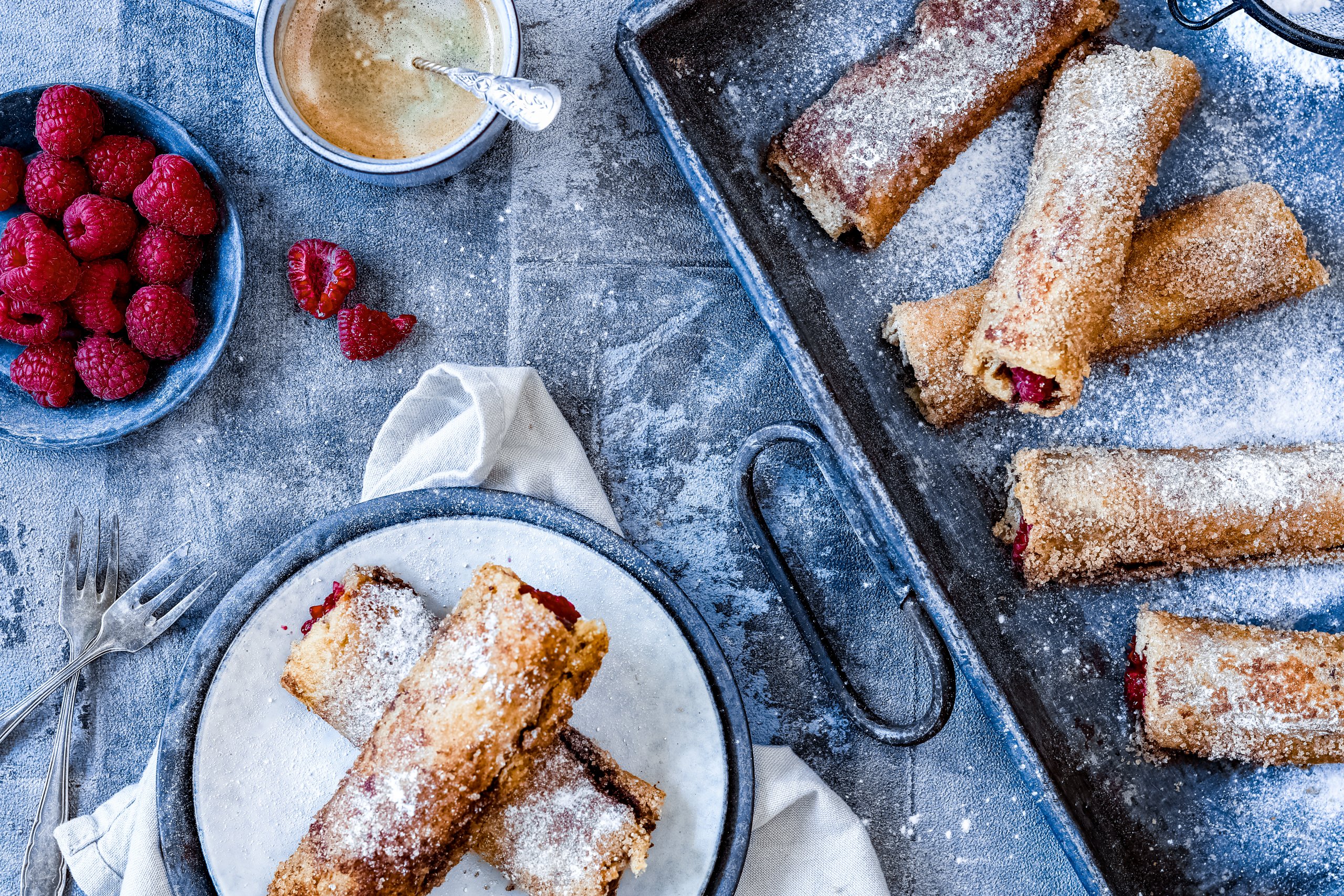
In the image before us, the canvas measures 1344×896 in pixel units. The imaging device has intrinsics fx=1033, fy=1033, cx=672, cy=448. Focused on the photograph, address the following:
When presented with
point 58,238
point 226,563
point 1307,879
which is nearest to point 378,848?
point 226,563

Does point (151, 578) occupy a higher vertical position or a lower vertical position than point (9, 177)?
lower

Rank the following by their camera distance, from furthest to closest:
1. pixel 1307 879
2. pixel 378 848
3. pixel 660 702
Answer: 1. pixel 1307 879
2. pixel 660 702
3. pixel 378 848

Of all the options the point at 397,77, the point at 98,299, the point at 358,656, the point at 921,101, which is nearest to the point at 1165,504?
the point at 921,101

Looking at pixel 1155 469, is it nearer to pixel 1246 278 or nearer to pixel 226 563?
pixel 1246 278

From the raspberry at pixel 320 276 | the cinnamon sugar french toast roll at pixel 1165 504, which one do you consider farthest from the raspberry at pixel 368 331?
the cinnamon sugar french toast roll at pixel 1165 504

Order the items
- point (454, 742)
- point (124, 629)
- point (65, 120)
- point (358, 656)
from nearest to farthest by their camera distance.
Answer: point (454, 742)
point (358, 656)
point (65, 120)
point (124, 629)

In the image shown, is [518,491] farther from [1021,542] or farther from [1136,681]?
[1136,681]

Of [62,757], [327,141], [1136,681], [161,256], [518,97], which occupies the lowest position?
[62,757]

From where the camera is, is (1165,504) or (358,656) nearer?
(358,656)
